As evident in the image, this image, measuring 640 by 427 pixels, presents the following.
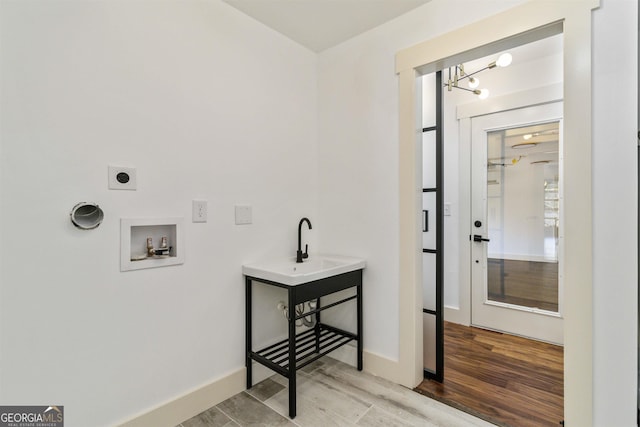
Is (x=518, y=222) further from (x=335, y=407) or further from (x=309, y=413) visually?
(x=309, y=413)

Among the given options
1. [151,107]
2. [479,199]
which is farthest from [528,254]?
[151,107]

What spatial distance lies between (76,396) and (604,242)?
2.53m

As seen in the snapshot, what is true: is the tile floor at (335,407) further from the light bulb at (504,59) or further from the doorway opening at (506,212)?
the light bulb at (504,59)

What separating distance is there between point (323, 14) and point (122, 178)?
5.40ft

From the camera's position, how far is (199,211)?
1844 mm

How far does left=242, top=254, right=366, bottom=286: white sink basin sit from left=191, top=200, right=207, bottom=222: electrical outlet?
0.44 metres

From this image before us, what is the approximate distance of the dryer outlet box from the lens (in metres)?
1.52

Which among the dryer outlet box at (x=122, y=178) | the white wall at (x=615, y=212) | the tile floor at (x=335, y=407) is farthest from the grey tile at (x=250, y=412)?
the white wall at (x=615, y=212)

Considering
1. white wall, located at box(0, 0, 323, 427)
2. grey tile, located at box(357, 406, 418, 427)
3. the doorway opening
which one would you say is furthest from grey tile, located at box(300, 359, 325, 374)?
the doorway opening

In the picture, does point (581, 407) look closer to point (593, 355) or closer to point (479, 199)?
point (593, 355)

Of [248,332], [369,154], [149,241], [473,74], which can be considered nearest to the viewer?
[149,241]

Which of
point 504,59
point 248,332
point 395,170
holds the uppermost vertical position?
point 504,59

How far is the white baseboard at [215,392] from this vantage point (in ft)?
5.39

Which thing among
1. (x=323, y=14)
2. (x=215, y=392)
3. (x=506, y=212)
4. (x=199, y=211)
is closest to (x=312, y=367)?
(x=215, y=392)
